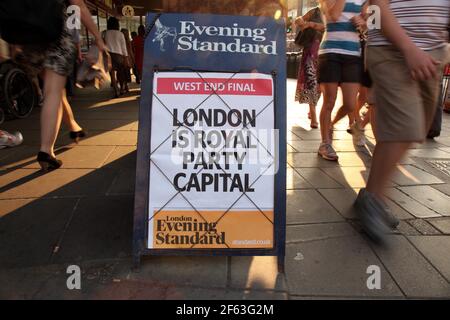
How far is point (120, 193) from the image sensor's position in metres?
2.96

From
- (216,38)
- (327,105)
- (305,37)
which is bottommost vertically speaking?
(327,105)

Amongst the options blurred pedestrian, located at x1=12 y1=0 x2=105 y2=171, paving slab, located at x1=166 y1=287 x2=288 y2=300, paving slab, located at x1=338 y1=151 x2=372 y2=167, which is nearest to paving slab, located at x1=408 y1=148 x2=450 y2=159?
paving slab, located at x1=338 y1=151 x2=372 y2=167

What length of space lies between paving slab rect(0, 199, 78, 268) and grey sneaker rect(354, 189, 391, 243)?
1.95 meters

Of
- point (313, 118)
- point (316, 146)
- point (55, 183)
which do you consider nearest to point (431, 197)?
point (316, 146)

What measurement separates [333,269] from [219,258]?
653 millimetres

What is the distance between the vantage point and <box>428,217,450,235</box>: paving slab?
8.07ft

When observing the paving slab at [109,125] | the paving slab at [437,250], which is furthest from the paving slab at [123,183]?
the paving slab at [437,250]

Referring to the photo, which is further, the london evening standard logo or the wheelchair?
the wheelchair

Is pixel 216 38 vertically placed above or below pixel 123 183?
above

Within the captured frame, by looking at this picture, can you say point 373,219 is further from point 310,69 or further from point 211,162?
point 310,69

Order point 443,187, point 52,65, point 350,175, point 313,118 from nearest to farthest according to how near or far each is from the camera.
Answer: point 52,65, point 443,187, point 350,175, point 313,118

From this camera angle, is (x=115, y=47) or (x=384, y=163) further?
(x=115, y=47)

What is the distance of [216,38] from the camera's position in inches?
81.9

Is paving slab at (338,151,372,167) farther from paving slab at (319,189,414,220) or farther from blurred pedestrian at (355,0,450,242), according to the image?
blurred pedestrian at (355,0,450,242)
